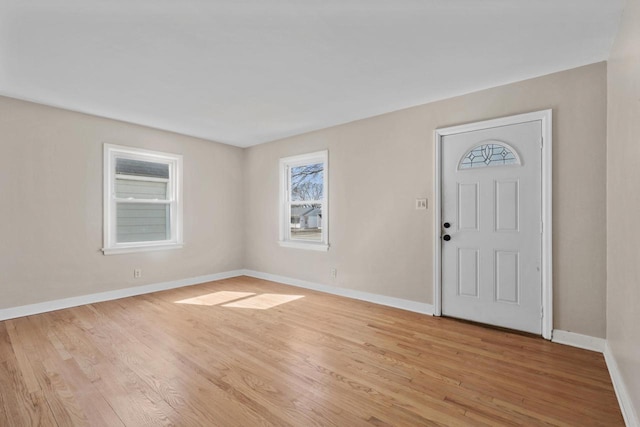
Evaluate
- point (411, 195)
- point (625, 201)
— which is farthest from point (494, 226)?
point (625, 201)

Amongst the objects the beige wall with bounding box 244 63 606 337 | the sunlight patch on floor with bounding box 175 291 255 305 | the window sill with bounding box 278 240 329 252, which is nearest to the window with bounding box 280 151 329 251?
the window sill with bounding box 278 240 329 252

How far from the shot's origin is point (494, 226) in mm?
3180

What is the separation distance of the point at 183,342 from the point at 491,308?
3057 millimetres

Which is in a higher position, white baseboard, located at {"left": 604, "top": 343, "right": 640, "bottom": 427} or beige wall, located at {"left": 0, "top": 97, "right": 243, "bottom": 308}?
beige wall, located at {"left": 0, "top": 97, "right": 243, "bottom": 308}

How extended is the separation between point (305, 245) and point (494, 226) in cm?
269

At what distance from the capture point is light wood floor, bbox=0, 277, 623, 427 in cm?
182

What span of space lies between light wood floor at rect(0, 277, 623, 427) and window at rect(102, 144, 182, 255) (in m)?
1.21

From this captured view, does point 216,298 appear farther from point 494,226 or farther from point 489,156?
point 489,156

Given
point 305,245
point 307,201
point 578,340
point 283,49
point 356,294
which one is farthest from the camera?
point 307,201

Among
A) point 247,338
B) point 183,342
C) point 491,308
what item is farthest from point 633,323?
point 183,342

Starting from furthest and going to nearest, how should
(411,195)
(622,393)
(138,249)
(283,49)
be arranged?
(138,249) < (411,195) < (283,49) < (622,393)

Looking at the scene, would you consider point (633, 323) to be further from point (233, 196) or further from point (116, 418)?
point (233, 196)

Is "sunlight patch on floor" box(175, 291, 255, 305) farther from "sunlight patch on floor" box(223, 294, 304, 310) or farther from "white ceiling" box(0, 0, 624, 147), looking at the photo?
"white ceiling" box(0, 0, 624, 147)

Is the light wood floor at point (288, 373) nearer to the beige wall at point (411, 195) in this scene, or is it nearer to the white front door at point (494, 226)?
the white front door at point (494, 226)
